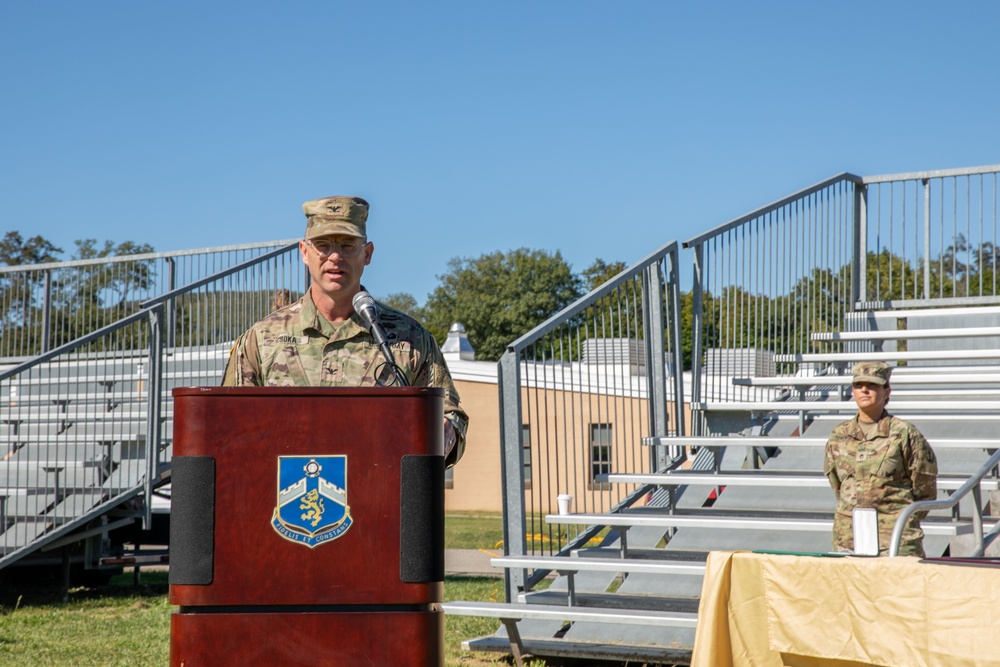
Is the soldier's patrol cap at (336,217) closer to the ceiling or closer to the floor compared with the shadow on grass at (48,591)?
closer to the ceiling

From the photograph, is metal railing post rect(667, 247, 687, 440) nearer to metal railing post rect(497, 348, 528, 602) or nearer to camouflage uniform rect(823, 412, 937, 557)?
metal railing post rect(497, 348, 528, 602)

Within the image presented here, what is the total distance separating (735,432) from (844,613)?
4870 mm

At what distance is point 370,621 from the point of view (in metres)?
2.33

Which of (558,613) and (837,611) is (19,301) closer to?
(558,613)

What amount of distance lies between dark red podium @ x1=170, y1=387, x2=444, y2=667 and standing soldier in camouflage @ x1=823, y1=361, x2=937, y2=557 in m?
4.24

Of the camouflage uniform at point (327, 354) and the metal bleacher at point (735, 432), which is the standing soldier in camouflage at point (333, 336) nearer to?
the camouflage uniform at point (327, 354)

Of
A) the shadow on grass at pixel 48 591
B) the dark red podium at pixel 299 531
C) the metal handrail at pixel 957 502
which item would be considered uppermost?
the dark red podium at pixel 299 531

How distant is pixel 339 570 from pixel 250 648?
0.23 metres

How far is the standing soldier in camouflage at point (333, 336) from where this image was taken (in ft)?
10.3

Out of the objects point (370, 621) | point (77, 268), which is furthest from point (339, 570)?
point (77, 268)

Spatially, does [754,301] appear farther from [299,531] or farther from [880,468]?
[299,531]

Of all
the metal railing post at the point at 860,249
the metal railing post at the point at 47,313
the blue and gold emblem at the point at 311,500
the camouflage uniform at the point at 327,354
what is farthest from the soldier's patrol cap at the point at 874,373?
the metal railing post at the point at 47,313

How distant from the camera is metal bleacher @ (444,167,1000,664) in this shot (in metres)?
6.76

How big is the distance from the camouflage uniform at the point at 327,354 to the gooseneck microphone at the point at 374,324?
0.28ft
